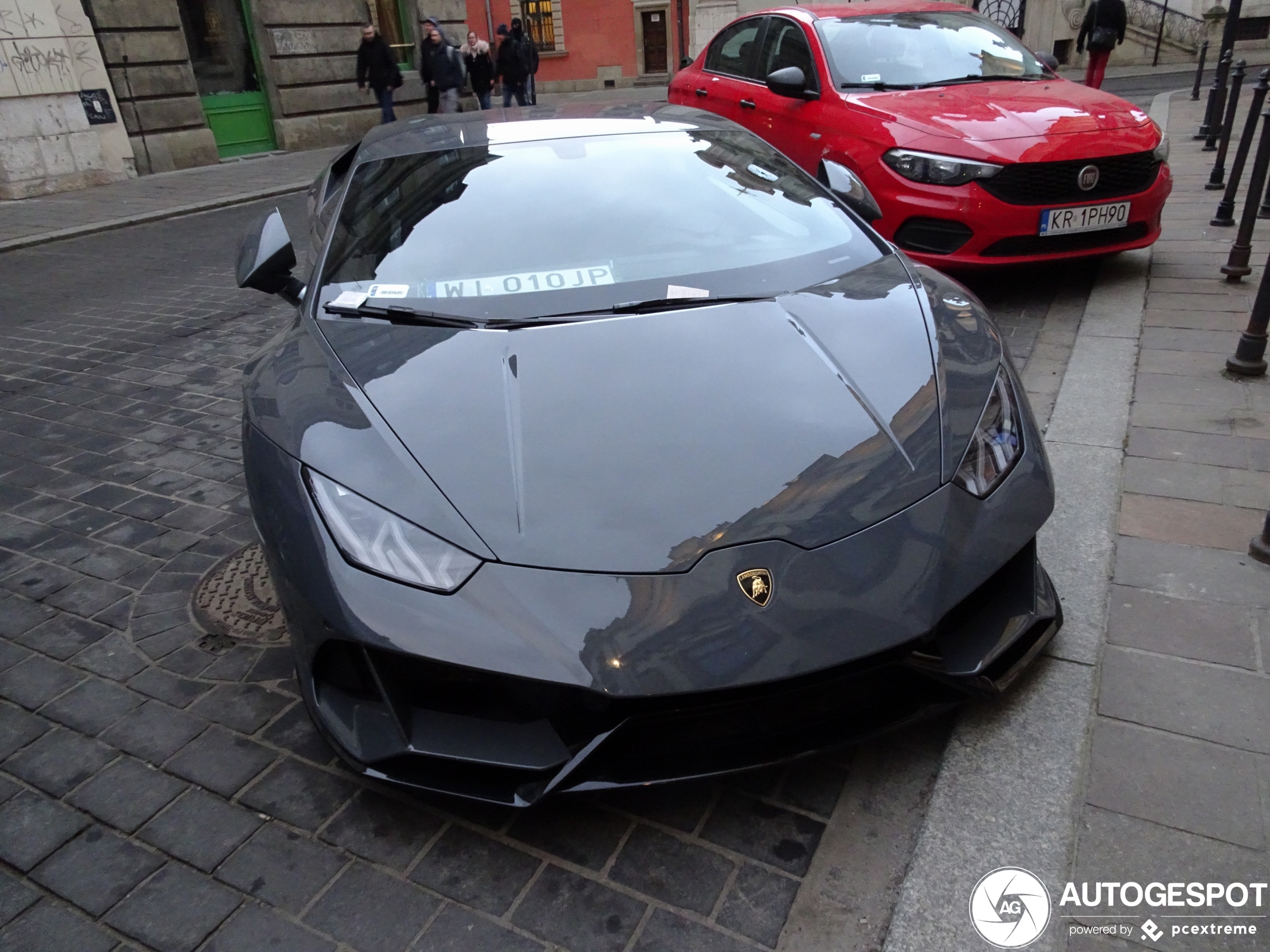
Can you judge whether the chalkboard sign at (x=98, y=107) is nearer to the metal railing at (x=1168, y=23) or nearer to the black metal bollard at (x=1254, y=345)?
the black metal bollard at (x=1254, y=345)

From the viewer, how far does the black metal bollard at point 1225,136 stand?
7777mm

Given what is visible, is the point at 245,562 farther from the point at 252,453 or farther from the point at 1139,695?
the point at 1139,695

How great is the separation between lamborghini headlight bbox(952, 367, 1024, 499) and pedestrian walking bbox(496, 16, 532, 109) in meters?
17.0

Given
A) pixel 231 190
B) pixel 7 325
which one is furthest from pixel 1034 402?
pixel 231 190

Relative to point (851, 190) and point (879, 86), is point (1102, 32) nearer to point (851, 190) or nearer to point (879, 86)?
point (879, 86)

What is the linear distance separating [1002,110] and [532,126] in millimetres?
3043

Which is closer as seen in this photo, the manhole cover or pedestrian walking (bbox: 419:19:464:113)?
the manhole cover

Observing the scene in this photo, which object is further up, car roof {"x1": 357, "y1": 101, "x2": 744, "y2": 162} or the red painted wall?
car roof {"x1": 357, "y1": 101, "x2": 744, "y2": 162}

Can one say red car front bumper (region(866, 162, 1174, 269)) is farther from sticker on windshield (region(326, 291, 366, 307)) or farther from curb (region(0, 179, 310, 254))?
curb (region(0, 179, 310, 254))

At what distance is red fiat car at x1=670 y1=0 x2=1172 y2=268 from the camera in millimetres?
4777

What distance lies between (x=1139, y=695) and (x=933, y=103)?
408 cm

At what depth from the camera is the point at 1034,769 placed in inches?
79.3

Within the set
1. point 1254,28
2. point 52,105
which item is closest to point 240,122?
point 52,105

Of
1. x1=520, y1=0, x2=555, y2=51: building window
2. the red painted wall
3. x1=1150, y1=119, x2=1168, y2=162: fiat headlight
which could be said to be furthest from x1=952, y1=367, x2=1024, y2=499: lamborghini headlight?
x1=520, y1=0, x2=555, y2=51: building window
